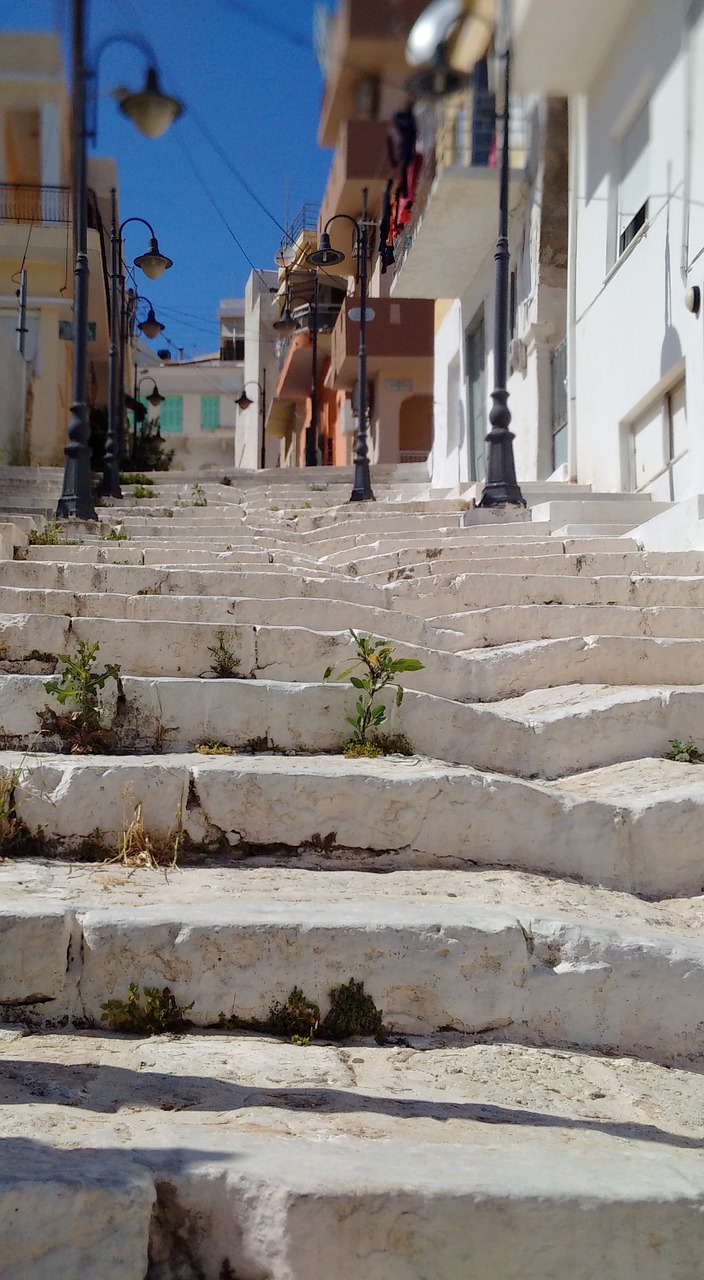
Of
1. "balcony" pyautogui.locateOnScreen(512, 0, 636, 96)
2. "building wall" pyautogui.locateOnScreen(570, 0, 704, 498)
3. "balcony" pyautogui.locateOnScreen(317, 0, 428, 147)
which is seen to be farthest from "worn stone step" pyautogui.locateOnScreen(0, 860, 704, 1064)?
"balcony" pyautogui.locateOnScreen(512, 0, 636, 96)

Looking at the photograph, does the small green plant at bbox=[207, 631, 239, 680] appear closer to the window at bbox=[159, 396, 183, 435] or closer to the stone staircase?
the stone staircase

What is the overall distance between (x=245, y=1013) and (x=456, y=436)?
17.5m

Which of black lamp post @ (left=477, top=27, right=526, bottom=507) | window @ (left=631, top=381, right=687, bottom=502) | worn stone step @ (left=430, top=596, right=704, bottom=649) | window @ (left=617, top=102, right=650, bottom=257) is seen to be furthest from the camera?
window @ (left=617, top=102, right=650, bottom=257)

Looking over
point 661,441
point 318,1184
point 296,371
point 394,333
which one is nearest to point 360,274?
point 661,441

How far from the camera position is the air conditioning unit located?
15516 millimetres

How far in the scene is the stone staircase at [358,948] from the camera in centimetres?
200

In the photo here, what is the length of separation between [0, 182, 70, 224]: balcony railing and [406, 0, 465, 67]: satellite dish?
59.5 ft

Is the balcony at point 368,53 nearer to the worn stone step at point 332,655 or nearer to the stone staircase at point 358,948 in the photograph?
the stone staircase at point 358,948

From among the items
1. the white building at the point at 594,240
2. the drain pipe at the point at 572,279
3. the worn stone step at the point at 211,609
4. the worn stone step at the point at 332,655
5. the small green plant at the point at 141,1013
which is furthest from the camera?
the drain pipe at the point at 572,279

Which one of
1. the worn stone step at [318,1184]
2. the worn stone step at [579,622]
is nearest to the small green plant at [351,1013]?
the worn stone step at [318,1184]

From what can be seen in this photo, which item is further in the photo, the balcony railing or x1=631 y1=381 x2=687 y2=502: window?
the balcony railing

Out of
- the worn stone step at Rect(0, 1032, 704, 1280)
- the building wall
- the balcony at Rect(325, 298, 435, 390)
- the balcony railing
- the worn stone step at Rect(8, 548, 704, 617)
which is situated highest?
the balcony railing

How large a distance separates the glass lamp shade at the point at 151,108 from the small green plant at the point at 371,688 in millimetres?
2178

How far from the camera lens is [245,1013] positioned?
2.98 m
